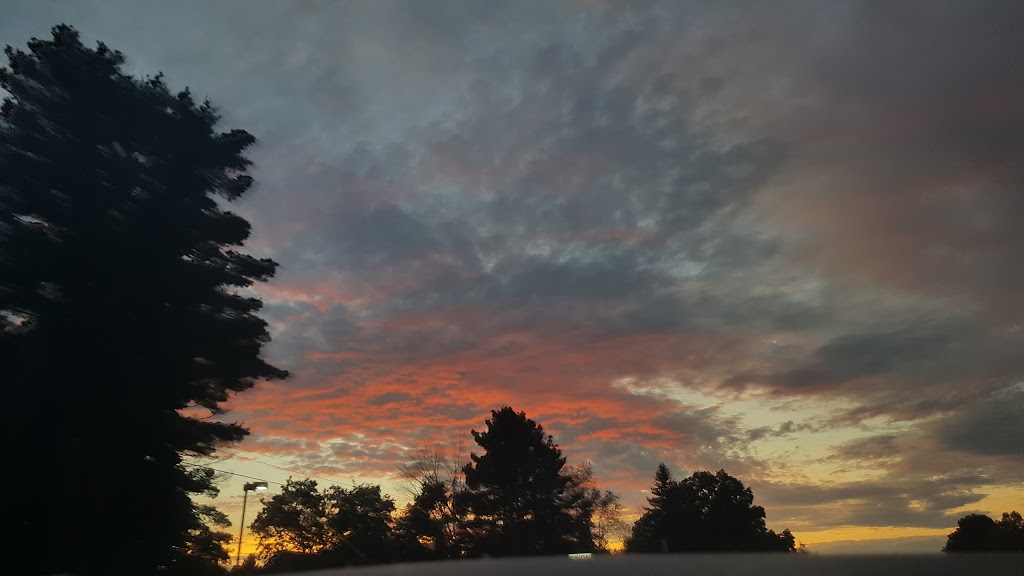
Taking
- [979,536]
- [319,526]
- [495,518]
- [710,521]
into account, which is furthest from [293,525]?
[979,536]

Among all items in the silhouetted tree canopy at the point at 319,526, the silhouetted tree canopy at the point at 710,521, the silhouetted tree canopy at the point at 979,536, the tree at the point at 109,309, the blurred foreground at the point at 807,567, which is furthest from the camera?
the silhouetted tree canopy at the point at 710,521

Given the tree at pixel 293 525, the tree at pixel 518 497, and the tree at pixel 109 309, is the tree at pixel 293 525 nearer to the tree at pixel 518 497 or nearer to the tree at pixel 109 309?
the tree at pixel 518 497

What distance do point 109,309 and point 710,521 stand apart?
6619cm

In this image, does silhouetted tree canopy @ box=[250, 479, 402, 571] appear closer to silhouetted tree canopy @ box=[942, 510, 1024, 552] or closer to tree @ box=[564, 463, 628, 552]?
tree @ box=[564, 463, 628, 552]

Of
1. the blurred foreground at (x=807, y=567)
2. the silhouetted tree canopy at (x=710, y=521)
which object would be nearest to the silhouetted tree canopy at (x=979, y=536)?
the blurred foreground at (x=807, y=567)

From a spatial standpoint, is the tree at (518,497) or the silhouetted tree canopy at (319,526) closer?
the tree at (518,497)

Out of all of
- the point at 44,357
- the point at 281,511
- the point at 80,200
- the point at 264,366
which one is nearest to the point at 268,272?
the point at 264,366

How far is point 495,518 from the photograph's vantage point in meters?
55.9

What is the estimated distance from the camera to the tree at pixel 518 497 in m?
54.8

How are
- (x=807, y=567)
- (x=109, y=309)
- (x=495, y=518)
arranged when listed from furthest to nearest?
1. (x=495, y=518)
2. (x=109, y=309)
3. (x=807, y=567)

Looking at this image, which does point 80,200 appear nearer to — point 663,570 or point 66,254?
point 66,254

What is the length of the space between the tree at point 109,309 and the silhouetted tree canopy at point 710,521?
58.1 metres

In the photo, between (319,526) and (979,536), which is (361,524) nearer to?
(319,526)

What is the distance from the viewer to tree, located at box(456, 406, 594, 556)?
180ft
